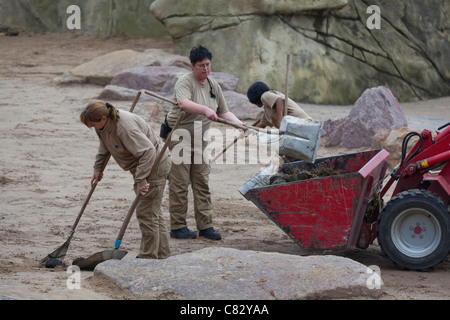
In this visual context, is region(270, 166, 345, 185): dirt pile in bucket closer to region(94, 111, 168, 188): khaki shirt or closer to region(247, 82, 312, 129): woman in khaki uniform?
region(247, 82, 312, 129): woman in khaki uniform

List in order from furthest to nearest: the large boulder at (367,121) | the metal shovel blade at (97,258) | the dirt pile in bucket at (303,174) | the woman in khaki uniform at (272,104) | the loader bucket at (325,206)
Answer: the large boulder at (367,121), the woman in khaki uniform at (272,104), the dirt pile in bucket at (303,174), the loader bucket at (325,206), the metal shovel blade at (97,258)

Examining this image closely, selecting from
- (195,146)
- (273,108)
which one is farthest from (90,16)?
(195,146)

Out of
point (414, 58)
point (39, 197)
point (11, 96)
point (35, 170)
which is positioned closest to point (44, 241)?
point (39, 197)

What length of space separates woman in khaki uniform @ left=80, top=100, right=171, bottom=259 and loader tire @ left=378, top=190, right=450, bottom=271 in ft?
5.97

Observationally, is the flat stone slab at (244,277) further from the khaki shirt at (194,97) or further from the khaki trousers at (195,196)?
the khaki shirt at (194,97)

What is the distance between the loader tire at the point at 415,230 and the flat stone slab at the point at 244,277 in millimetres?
1147

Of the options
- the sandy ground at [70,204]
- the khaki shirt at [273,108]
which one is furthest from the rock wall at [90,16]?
the khaki shirt at [273,108]

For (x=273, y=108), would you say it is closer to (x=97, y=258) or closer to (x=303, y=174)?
(x=303, y=174)

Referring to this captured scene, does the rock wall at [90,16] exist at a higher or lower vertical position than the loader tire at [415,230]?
higher

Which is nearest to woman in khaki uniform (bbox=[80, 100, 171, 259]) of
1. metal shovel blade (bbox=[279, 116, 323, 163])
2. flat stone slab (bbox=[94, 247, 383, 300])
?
flat stone slab (bbox=[94, 247, 383, 300])

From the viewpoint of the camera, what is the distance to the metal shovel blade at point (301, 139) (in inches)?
236

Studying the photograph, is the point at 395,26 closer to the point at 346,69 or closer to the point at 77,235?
the point at 346,69

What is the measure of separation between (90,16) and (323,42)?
647 cm

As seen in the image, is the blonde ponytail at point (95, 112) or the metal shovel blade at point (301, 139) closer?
the blonde ponytail at point (95, 112)
